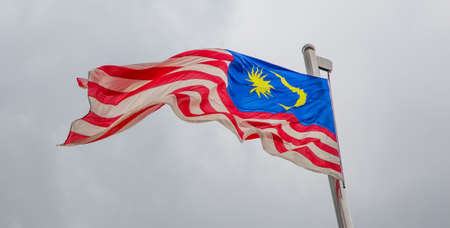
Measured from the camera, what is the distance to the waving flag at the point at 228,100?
414 inches

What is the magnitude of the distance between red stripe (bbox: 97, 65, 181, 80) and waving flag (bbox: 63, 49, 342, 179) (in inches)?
0.9

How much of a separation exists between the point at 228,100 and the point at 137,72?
Answer: 7.51 feet

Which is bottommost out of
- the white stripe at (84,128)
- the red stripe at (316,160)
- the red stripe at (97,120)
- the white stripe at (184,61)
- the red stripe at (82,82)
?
the red stripe at (316,160)

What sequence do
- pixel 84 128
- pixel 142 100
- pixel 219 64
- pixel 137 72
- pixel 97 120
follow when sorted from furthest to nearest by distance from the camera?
pixel 219 64
pixel 137 72
pixel 142 100
pixel 97 120
pixel 84 128

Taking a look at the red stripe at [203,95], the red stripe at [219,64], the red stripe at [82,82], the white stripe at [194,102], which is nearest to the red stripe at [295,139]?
the red stripe at [203,95]

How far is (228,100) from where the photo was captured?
436 inches

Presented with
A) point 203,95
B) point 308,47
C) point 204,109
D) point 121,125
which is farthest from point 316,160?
point 121,125

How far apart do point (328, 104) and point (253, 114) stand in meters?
2.24

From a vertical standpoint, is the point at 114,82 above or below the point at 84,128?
above

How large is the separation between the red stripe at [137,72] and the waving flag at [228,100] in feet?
0.07

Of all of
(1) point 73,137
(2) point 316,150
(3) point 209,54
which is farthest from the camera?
(3) point 209,54

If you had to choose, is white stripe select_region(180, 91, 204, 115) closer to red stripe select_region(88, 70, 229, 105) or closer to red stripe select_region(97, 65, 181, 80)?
red stripe select_region(88, 70, 229, 105)

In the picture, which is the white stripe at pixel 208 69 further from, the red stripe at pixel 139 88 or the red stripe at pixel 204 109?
the red stripe at pixel 204 109

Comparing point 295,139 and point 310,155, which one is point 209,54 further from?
point 310,155
